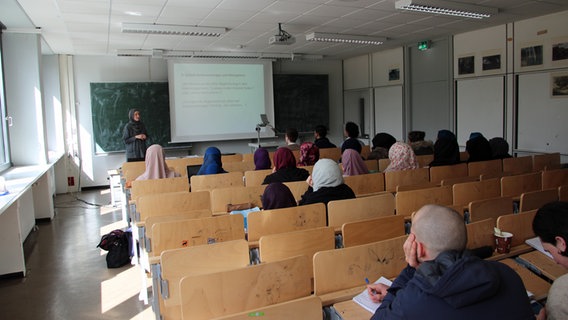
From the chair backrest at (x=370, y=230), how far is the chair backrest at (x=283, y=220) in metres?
0.52

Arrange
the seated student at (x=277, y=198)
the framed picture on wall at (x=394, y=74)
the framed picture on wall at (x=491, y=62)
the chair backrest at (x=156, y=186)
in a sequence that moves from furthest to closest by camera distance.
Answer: the framed picture on wall at (x=394, y=74) → the framed picture on wall at (x=491, y=62) → the chair backrest at (x=156, y=186) → the seated student at (x=277, y=198)

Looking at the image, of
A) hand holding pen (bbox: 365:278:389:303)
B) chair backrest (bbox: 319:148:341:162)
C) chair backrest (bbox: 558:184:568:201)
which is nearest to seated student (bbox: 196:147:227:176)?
chair backrest (bbox: 319:148:341:162)

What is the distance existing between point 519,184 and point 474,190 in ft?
2.41

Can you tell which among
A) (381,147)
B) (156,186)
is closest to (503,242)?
(156,186)

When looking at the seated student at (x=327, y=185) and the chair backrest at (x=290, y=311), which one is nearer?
the chair backrest at (x=290, y=311)

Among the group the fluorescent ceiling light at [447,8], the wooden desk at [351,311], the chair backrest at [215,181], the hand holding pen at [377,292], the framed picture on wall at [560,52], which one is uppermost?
the fluorescent ceiling light at [447,8]

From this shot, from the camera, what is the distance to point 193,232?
282cm

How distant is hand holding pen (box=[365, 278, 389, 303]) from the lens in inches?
75.6

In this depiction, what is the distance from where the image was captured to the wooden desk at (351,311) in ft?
5.98

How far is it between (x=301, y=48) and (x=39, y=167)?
5847 millimetres

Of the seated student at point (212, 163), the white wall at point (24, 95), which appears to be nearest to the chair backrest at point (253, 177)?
the seated student at point (212, 163)

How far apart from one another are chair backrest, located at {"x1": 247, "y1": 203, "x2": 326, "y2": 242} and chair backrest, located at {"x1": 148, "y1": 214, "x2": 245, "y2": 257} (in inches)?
4.9

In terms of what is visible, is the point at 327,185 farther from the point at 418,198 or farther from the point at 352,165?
the point at 352,165

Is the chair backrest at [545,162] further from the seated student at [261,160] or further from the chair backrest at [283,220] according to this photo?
the chair backrest at [283,220]
